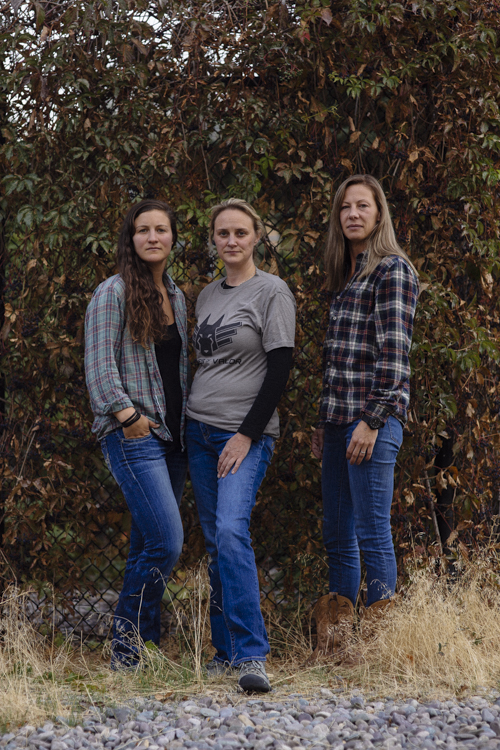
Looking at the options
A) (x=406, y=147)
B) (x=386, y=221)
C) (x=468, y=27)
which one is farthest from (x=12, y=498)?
(x=468, y=27)

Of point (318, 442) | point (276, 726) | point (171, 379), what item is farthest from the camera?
point (318, 442)

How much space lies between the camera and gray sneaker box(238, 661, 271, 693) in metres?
2.49

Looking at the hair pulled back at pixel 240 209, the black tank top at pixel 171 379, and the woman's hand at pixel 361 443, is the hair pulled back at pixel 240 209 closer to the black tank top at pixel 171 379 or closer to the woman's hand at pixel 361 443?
the black tank top at pixel 171 379

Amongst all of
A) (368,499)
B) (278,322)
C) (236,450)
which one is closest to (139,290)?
(278,322)

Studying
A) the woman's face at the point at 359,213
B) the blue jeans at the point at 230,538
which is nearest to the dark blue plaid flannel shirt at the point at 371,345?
the woman's face at the point at 359,213

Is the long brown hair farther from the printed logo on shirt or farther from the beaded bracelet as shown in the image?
the beaded bracelet

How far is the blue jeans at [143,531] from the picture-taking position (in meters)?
2.72

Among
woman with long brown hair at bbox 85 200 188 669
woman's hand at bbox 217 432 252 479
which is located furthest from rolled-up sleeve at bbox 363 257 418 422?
woman with long brown hair at bbox 85 200 188 669

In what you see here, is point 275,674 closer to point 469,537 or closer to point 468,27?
point 469,537

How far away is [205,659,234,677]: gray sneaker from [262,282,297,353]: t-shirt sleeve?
124 cm

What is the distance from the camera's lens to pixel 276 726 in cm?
218

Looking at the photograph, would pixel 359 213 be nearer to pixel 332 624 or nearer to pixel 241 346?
pixel 241 346

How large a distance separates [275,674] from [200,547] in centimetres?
70

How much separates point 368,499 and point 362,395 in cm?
40
